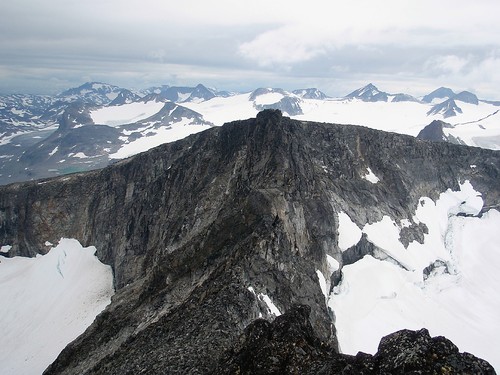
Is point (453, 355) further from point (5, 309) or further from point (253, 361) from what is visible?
point (5, 309)

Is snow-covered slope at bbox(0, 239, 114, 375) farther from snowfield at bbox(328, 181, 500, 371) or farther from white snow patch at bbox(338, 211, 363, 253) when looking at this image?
white snow patch at bbox(338, 211, 363, 253)

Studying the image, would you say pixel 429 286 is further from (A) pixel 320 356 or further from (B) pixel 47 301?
(B) pixel 47 301

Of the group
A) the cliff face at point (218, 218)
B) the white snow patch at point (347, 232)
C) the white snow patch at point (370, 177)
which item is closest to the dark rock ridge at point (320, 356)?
the cliff face at point (218, 218)

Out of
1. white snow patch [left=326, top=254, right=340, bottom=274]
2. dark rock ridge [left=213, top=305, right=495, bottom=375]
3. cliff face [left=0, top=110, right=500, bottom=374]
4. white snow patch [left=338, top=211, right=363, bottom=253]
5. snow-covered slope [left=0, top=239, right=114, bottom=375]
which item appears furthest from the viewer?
white snow patch [left=338, top=211, right=363, bottom=253]

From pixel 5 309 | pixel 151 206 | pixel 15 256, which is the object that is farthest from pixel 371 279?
pixel 15 256

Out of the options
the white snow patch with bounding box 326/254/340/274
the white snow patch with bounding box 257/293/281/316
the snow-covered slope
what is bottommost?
the snow-covered slope

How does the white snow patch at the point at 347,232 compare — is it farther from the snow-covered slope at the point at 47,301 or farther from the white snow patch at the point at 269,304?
the snow-covered slope at the point at 47,301

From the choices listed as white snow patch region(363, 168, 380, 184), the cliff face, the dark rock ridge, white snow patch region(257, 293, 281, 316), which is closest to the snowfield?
the cliff face
